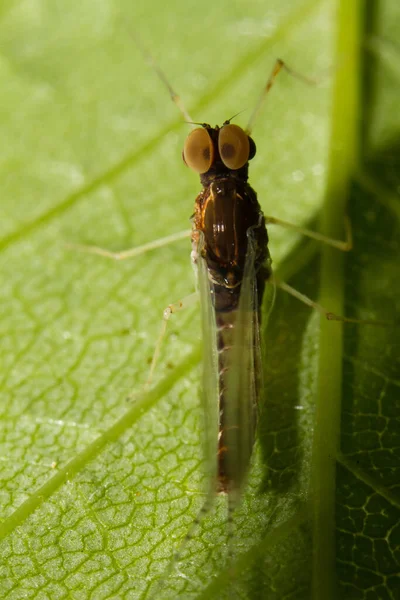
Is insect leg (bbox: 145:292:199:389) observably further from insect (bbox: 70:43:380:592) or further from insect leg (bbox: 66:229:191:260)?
insect leg (bbox: 66:229:191:260)

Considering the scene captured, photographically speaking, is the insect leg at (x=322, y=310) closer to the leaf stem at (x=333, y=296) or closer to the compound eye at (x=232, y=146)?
the leaf stem at (x=333, y=296)

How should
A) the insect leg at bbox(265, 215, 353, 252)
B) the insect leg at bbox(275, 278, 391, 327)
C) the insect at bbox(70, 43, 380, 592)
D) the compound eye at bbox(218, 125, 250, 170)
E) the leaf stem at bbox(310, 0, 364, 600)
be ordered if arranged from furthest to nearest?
the insect leg at bbox(265, 215, 353, 252) → the insect leg at bbox(275, 278, 391, 327) → the compound eye at bbox(218, 125, 250, 170) → the insect at bbox(70, 43, 380, 592) → the leaf stem at bbox(310, 0, 364, 600)

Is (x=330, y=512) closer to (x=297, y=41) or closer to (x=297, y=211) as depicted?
(x=297, y=211)

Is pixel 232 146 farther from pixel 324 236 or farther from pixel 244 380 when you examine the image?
pixel 244 380

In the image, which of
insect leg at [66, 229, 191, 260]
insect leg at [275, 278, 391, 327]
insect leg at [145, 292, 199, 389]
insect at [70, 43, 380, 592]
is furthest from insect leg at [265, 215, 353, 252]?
insect leg at [145, 292, 199, 389]

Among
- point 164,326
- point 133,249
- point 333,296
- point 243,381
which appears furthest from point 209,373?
point 133,249
